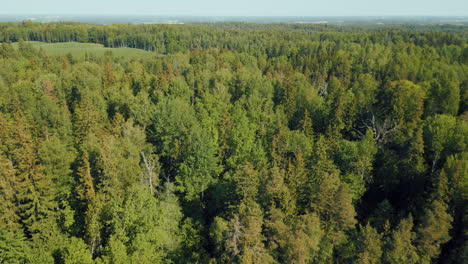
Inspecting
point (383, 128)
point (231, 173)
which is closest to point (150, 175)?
point (231, 173)

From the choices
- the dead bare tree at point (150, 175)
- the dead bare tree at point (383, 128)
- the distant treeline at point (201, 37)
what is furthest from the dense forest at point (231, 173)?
the distant treeline at point (201, 37)

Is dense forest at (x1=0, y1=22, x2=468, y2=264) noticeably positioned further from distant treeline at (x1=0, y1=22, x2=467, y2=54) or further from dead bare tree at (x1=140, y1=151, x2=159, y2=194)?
distant treeline at (x1=0, y1=22, x2=467, y2=54)

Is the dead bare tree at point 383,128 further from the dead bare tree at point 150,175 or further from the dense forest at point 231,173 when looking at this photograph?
the dead bare tree at point 150,175

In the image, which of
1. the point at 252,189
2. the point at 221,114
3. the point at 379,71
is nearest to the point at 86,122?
the point at 221,114

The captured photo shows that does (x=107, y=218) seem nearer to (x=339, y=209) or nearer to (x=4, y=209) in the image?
(x=4, y=209)

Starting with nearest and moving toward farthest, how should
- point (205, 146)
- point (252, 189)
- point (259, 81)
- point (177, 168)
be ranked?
point (252, 189) → point (205, 146) → point (177, 168) → point (259, 81)

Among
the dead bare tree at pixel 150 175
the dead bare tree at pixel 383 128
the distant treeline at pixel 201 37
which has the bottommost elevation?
the dead bare tree at pixel 150 175

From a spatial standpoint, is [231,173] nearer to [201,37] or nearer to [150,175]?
[150,175]

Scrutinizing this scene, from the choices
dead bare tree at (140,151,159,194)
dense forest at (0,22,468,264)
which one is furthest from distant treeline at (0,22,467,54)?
dead bare tree at (140,151,159,194)
